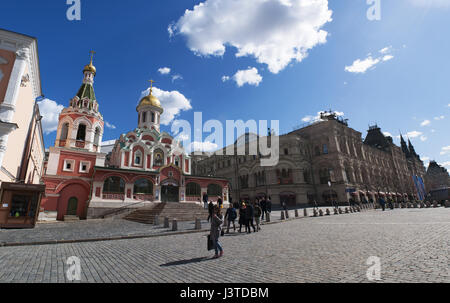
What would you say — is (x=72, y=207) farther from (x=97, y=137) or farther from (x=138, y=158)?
(x=97, y=137)

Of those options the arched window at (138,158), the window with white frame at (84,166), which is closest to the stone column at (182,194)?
the arched window at (138,158)

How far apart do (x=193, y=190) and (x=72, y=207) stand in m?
13.4

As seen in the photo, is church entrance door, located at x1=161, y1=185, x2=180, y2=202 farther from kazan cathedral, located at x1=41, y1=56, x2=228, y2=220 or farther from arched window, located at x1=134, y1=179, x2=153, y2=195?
arched window, located at x1=134, y1=179, x2=153, y2=195

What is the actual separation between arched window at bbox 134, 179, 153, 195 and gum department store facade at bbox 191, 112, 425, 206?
2352 cm

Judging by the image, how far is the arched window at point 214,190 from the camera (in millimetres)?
29109

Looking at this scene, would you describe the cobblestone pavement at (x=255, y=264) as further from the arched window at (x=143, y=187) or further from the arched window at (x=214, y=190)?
the arched window at (x=214, y=190)

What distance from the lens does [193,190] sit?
91.7ft

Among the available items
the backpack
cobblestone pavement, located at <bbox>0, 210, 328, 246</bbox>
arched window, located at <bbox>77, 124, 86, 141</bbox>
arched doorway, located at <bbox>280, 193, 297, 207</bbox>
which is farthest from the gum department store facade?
arched window, located at <bbox>77, 124, 86, 141</bbox>

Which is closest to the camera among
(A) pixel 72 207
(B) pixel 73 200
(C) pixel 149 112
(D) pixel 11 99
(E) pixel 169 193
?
(D) pixel 11 99

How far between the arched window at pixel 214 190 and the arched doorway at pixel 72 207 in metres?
15.4

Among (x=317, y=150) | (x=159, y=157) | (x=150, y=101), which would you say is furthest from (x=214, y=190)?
(x=317, y=150)

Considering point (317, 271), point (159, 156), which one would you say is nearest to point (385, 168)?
point (159, 156)

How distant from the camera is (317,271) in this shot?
460 cm
